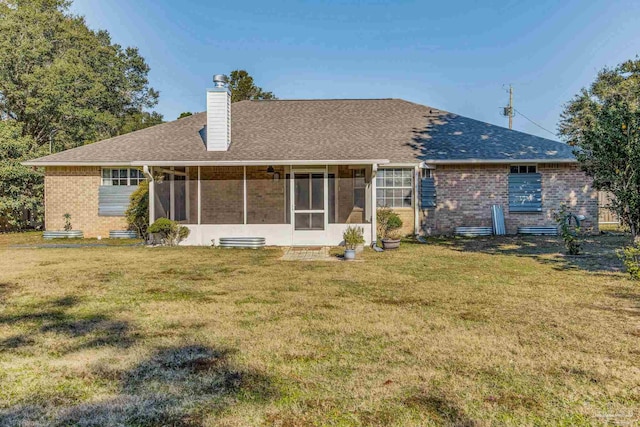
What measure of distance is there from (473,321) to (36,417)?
13.9 ft

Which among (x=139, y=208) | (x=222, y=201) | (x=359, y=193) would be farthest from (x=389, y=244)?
(x=139, y=208)

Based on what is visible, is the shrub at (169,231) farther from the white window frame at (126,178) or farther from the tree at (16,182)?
the tree at (16,182)

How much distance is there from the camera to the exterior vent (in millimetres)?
13891

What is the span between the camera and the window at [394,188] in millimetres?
14922

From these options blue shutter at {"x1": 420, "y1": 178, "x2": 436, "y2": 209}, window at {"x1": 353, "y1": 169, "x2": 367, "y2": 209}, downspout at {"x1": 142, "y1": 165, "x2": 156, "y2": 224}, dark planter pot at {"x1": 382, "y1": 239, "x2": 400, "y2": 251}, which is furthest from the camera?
blue shutter at {"x1": 420, "y1": 178, "x2": 436, "y2": 209}

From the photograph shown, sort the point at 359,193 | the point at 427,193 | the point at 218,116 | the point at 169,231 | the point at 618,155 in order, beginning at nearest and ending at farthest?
the point at 618,155, the point at 169,231, the point at 359,193, the point at 218,116, the point at 427,193

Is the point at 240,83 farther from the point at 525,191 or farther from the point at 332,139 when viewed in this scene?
the point at 525,191

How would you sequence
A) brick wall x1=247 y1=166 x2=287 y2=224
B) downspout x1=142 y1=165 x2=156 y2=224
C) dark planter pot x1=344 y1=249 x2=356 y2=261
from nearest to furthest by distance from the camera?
dark planter pot x1=344 y1=249 x2=356 y2=261, downspout x1=142 y1=165 x2=156 y2=224, brick wall x1=247 y1=166 x2=287 y2=224

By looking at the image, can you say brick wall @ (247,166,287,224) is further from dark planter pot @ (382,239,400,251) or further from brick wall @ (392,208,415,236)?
brick wall @ (392,208,415,236)

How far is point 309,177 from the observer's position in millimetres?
12844

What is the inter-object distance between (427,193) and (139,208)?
34.4 ft

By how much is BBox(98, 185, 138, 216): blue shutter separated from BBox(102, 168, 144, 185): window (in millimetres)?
194

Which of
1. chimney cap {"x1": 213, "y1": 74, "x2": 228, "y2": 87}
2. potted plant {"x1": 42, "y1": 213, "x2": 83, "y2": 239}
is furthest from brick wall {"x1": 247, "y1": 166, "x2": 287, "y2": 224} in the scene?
potted plant {"x1": 42, "y1": 213, "x2": 83, "y2": 239}

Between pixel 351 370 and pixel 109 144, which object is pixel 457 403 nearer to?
pixel 351 370
